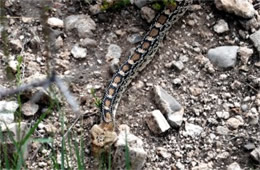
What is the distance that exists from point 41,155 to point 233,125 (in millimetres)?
1712

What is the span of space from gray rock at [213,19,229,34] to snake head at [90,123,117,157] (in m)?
1.63

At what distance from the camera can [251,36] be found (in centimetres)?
518

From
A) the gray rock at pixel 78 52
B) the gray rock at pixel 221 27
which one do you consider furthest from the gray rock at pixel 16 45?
the gray rock at pixel 221 27

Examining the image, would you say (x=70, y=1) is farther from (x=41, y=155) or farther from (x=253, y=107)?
(x=253, y=107)

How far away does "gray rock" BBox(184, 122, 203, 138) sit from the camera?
4590mm

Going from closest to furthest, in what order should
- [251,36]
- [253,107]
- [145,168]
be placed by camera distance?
[145,168], [253,107], [251,36]

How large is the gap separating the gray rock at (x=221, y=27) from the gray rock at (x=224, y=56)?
0.78 feet

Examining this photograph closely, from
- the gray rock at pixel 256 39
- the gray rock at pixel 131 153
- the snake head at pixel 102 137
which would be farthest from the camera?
the gray rock at pixel 256 39

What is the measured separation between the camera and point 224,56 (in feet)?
16.5

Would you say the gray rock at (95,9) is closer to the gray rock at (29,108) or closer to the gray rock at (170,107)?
the gray rock at (170,107)

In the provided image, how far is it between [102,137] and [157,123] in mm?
543

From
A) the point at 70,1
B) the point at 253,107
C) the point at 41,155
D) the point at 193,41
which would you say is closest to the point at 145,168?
the point at 41,155

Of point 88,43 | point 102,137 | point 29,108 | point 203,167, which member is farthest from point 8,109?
point 203,167

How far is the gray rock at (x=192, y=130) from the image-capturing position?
4.59 meters
